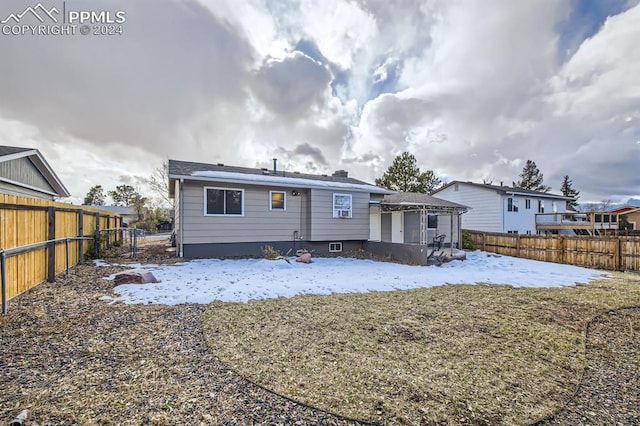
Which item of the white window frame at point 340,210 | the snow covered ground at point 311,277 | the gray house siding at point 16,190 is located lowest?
the snow covered ground at point 311,277

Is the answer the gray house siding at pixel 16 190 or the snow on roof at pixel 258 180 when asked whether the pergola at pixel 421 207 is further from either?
the gray house siding at pixel 16 190

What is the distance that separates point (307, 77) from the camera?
39.2 ft

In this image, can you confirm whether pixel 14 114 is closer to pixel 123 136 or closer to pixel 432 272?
pixel 123 136

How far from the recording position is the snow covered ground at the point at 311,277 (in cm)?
559

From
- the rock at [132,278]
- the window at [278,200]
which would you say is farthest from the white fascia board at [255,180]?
the rock at [132,278]

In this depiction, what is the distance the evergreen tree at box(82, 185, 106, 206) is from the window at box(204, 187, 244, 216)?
174ft

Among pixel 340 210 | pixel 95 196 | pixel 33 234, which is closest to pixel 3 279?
pixel 33 234

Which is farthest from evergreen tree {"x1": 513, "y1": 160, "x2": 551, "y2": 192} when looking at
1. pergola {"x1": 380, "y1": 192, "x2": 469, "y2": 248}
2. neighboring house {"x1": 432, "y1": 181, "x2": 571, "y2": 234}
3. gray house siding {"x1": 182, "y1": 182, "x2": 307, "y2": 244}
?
gray house siding {"x1": 182, "y1": 182, "x2": 307, "y2": 244}

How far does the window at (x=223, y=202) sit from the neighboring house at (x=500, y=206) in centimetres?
1624

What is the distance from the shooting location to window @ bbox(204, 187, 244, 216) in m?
10.3

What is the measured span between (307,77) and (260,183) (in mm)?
5286

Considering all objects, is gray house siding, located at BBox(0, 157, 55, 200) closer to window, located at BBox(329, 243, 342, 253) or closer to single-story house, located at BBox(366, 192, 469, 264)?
window, located at BBox(329, 243, 342, 253)

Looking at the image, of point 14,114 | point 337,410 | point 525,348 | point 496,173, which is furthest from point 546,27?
point 496,173

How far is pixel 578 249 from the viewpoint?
36.6ft
